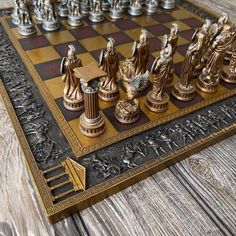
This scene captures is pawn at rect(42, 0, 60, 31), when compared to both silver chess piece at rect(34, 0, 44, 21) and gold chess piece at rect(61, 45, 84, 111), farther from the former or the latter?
gold chess piece at rect(61, 45, 84, 111)

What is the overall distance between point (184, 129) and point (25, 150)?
0.74 metres

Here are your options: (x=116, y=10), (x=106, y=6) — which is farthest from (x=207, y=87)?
(x=106, y=6)

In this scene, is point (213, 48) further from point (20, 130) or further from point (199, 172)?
point (20, 130)

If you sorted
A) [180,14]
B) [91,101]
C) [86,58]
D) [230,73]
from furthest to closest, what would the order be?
[180,14] → [86,58] → [230,73] → [91,101]

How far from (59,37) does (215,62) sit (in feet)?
3.50

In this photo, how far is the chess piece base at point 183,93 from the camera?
1.49 metres

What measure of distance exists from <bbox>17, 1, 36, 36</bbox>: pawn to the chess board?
4cm

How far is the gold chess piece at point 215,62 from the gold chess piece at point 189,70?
0.23 feet

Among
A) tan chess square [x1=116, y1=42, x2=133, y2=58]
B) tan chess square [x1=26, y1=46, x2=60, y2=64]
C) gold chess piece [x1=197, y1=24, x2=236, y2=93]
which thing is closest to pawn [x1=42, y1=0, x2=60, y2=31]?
tan chess square [x1=26, y1=46, x2=60, y2=64]

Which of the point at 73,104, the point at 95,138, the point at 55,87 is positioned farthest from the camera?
the point at 55,87

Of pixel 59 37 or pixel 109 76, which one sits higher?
pixel 109 76

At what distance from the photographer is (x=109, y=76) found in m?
1.42

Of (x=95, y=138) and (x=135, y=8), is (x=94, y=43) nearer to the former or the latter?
(x=135, y=8)

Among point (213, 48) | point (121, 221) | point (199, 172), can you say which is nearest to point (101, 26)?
point (213, 48)
